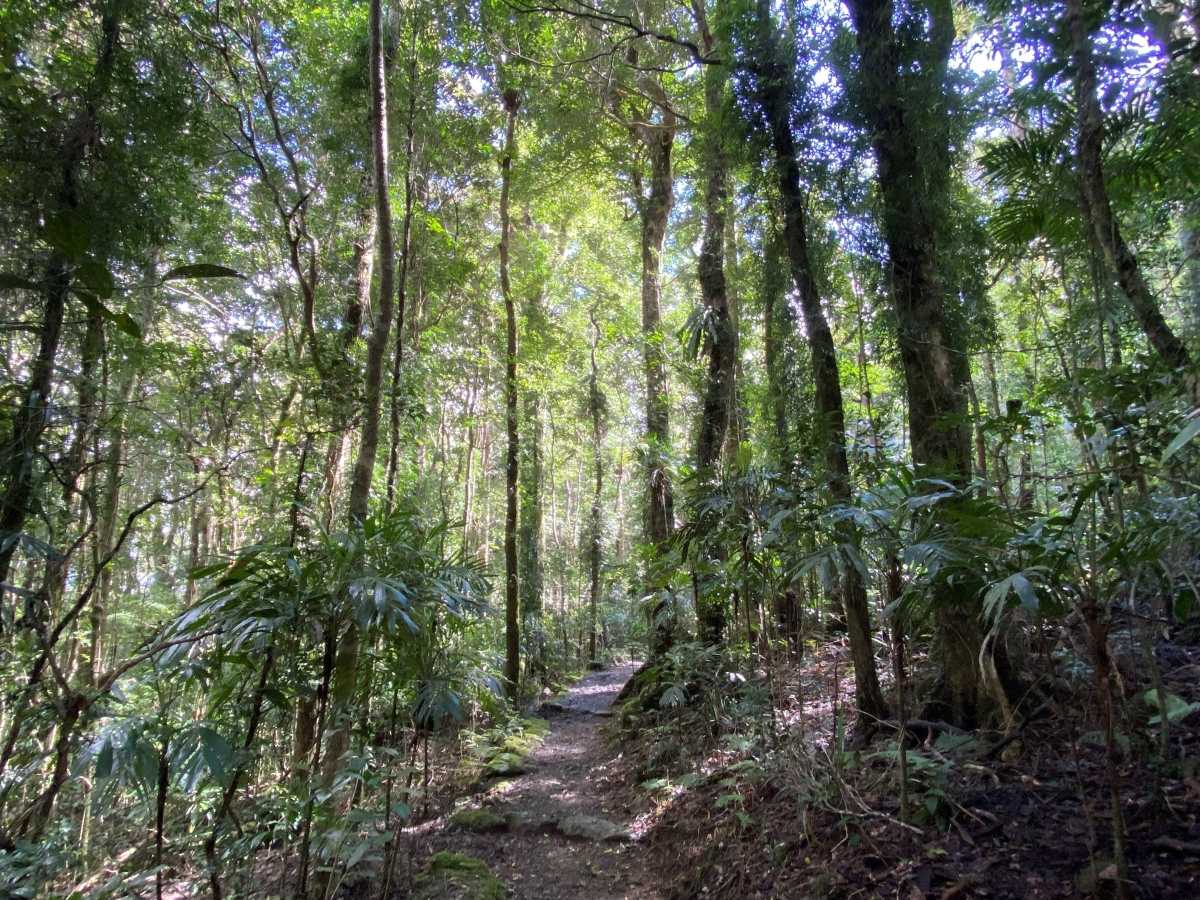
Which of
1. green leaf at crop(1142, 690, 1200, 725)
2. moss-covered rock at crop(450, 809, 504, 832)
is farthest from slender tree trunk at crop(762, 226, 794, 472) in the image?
moss-covered rock at crop(450, 809, 504, 832)

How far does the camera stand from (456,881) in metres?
3.89

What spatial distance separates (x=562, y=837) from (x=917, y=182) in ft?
18.7

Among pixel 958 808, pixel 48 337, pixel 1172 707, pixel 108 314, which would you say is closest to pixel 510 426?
pixel 48 337

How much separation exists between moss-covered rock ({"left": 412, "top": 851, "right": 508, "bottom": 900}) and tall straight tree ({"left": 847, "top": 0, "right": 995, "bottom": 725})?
127 inches

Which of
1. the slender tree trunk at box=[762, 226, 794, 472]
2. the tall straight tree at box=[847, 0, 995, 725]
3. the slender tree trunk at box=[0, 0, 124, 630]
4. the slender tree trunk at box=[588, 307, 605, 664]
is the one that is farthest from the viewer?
the slender tree trunk at box=[588, 307, 605, 664]

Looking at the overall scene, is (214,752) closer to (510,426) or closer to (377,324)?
(377,324)

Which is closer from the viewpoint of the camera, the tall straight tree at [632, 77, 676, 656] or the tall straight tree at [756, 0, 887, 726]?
the tall straight tree at [756, 0, 887, 726]

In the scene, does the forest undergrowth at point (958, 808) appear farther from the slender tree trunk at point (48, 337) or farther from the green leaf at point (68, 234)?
the slender tree trunk at point (48, 337)

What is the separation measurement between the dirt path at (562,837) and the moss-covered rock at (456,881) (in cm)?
31

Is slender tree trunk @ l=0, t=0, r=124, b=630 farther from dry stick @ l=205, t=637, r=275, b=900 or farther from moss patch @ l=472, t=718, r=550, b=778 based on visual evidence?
moss patch @ l=472, t=718, r=550, b=778

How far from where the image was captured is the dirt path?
4.29m

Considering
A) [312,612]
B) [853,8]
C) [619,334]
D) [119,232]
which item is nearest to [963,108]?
[853,8]

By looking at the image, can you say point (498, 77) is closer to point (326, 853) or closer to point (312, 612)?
point (312, 612)

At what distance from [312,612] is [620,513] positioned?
21.7 meters
